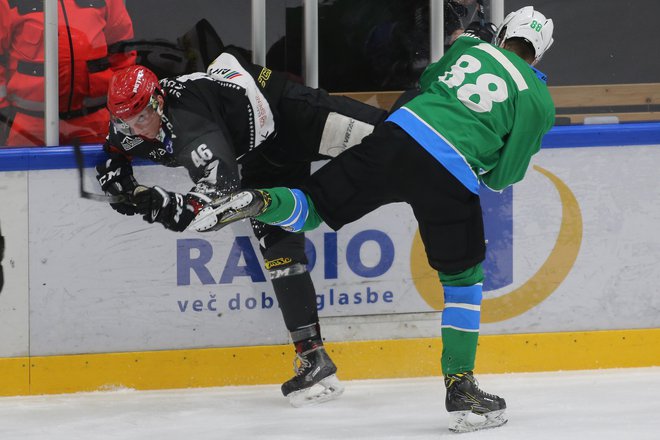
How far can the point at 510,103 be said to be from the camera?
3129 millimetres

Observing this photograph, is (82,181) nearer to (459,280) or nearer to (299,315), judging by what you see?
(299,315)

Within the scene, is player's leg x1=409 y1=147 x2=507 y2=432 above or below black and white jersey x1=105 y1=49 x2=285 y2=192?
below

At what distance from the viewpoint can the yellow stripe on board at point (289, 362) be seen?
152 inches

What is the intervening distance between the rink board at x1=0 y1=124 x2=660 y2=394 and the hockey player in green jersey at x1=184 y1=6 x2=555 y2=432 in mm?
805

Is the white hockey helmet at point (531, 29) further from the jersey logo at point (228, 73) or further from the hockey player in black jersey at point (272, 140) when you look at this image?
the jersey logo at point (228, 73)


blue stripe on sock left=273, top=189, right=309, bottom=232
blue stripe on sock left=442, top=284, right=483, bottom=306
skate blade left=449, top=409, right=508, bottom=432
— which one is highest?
blue stripe on sock left=273, top=189, right=309, bottom=232

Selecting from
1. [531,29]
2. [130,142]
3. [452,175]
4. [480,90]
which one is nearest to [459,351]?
[452,175]

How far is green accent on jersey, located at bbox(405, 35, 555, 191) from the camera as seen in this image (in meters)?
3.11

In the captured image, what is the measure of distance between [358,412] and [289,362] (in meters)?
0.48

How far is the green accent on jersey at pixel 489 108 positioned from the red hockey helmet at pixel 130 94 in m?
0.83

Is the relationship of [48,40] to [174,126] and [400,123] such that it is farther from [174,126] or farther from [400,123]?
[400,123]

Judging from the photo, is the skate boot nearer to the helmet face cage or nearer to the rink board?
the rink board

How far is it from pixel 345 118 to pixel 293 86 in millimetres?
218

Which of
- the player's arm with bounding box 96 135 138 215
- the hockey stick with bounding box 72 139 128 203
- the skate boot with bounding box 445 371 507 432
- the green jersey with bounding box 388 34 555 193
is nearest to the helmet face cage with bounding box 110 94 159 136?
the player's arm with bounding box 96 135 138 215
